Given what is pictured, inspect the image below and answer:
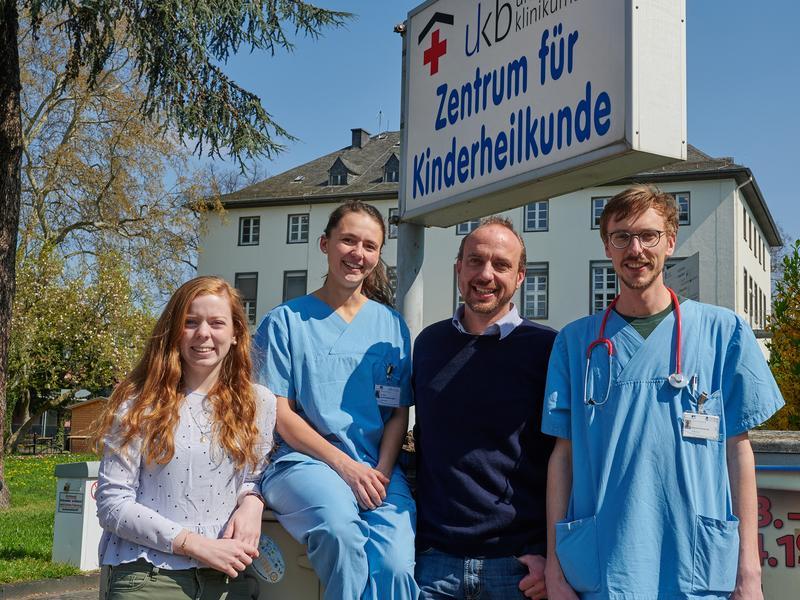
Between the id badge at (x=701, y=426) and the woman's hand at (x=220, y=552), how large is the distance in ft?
4.78

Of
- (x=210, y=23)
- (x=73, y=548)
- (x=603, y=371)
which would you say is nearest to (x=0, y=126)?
(x=210, y=23)

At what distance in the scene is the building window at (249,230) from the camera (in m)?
45.2

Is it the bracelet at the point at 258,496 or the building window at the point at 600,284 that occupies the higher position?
the building window at the point at 600,284

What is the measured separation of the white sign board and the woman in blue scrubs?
2.19 ft

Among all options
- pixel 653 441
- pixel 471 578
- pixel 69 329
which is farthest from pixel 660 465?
pixel 69 329

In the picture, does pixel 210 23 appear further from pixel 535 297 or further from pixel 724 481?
pixel 535 297

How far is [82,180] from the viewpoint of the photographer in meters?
30.7

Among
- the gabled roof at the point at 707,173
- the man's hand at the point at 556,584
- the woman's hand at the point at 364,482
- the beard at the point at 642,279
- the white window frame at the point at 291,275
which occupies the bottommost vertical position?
the man's hand at the point at 556,584

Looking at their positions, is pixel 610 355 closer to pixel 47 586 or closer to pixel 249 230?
pixel 47 586

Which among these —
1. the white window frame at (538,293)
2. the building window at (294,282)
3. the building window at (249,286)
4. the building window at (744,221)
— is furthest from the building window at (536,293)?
the building window at (249,286)

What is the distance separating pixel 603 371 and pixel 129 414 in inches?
60.6

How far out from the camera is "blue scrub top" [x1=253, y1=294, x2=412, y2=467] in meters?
3.27

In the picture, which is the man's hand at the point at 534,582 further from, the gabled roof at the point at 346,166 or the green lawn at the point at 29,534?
the gabled roof at the point at 346,166

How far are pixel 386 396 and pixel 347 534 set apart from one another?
593 mm
